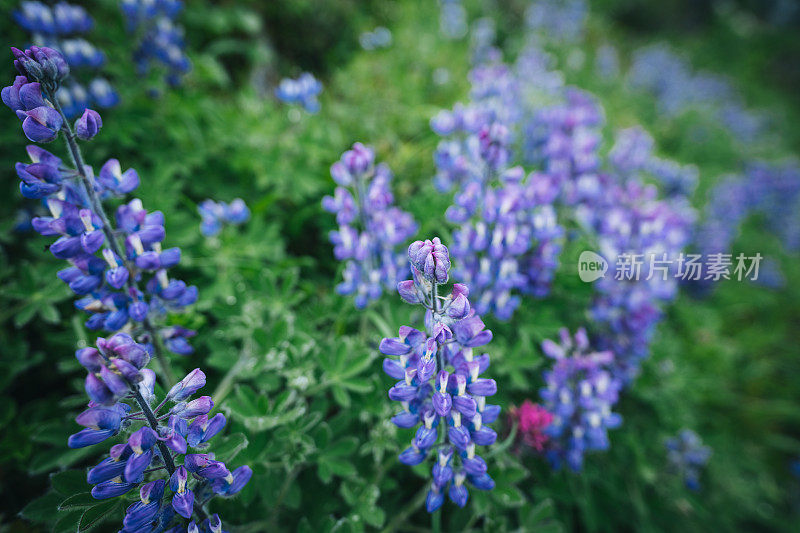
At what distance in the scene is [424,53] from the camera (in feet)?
14.8

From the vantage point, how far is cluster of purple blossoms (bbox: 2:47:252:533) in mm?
1026

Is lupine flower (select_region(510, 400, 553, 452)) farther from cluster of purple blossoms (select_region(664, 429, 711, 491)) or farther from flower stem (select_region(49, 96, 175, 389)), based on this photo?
flower stem (select_region(49, 96, 175, 389))

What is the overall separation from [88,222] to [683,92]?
30.1 feet

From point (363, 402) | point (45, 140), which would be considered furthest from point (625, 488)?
point (45, 140)

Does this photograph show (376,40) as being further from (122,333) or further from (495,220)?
(122,333)

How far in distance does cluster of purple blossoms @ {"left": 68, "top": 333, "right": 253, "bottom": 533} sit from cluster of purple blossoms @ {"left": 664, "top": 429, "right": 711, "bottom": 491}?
258 centimetres

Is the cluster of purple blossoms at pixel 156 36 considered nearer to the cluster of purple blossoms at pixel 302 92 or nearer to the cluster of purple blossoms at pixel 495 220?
the cluster of purple blossoms at pixel 302 92

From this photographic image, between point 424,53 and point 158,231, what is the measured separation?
388 centimetres

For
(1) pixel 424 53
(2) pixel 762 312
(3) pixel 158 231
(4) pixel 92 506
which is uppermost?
(1) pixel 424 53

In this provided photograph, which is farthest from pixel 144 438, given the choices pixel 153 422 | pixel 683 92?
pixel 683 92

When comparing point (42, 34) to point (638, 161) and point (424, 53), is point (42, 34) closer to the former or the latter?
point (424, 53)

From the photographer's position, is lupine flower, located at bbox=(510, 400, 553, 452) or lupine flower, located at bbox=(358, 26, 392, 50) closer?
lupine flower, located at bbox=(510, 400, 553, 452)

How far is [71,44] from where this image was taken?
→ 2236mm

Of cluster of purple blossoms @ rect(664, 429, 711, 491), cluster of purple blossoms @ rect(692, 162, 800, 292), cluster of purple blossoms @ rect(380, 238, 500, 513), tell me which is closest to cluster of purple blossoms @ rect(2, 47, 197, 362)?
cluster of purple blossoms @ rect(380, 238, 500, 513)
